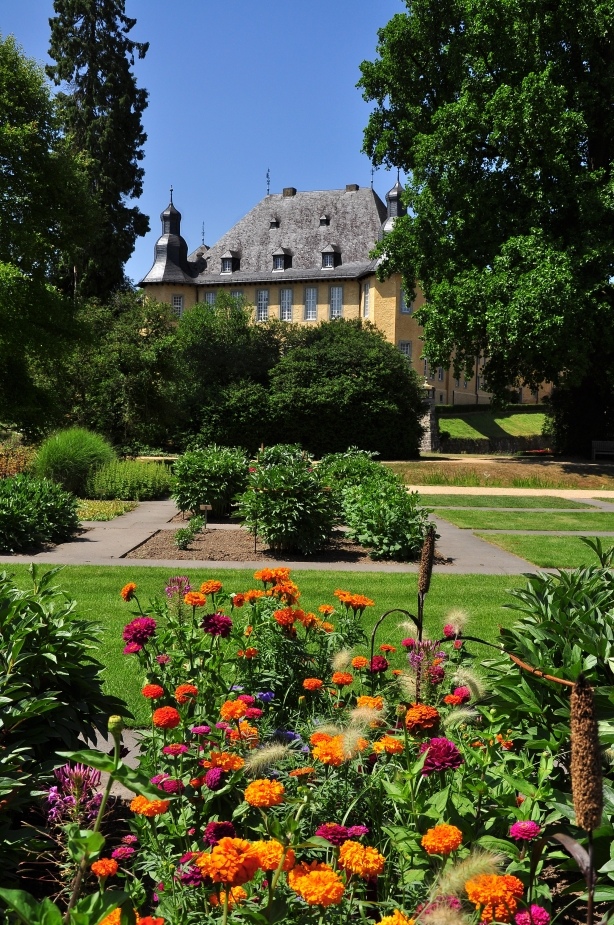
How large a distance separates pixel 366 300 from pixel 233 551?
4574cm

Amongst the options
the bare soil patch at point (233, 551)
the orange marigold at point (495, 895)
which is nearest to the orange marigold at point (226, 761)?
the orange marigold at point (495, 895)

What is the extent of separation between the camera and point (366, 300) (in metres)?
54.2

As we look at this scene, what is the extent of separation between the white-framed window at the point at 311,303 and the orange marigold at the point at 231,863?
184 feet

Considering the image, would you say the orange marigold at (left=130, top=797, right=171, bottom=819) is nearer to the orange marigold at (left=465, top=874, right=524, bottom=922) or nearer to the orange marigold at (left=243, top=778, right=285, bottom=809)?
the orange marigold at (left=243, top=778, right=285, bottom=809)

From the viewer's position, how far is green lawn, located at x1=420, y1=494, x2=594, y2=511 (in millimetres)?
17109

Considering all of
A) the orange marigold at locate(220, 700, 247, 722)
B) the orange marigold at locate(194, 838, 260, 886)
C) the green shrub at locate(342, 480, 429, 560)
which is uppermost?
the orange marigold at locate(194, 838, 260, 886)

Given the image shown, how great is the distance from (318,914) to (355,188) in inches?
2356

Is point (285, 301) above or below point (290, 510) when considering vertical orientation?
above

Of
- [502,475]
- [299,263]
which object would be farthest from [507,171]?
[299,263]

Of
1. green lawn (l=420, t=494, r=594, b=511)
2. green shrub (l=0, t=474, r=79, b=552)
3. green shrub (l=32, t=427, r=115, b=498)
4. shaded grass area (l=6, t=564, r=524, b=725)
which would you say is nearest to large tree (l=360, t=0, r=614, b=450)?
green lawn (l=420, t=494, r=594, b=511)

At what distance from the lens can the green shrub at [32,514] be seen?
10117 mm

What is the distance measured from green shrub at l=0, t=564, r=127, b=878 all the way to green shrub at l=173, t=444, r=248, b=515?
378 inches

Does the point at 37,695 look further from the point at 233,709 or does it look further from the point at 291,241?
the point at 291,241

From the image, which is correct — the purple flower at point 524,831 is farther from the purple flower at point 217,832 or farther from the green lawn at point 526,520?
the green lawn at point 526,520
